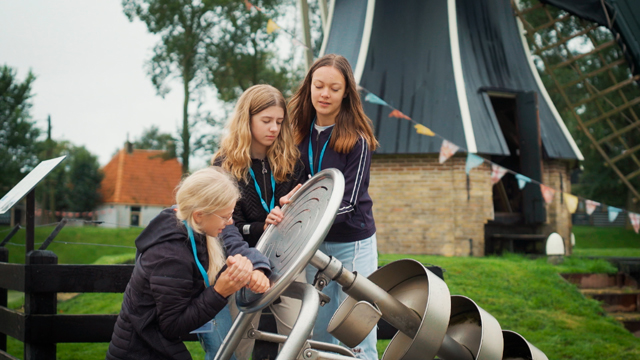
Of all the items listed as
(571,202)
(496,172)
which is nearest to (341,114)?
(496,172)

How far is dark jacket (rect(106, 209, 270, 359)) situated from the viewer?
1.82 meters

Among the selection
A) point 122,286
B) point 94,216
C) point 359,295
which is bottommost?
point 94,216

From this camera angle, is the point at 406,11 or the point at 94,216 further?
the point at 94,216

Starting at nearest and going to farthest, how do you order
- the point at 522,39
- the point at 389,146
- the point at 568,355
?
1. the point at 568,355
2. the point at 389,146
3. the point at 522,39

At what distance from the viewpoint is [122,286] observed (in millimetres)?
3336

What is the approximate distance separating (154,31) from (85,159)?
14172 millimetres

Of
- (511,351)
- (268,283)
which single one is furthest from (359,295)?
(511,351)

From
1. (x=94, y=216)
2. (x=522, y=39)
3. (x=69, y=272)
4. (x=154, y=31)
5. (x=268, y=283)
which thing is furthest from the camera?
(x=94, y=216)

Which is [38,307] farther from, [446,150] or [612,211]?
[612,211]

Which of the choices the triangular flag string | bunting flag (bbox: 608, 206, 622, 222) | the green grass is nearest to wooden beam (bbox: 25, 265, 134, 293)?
the triangular flag string

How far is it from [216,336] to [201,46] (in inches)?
761

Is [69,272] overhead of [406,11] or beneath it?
beneath

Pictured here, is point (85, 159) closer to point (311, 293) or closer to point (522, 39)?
point (522, 39)

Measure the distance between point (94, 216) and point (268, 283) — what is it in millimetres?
30902
